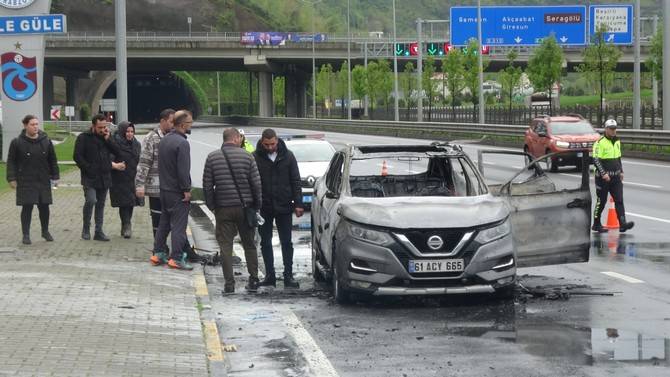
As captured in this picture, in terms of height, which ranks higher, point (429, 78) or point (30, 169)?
point (429, 78)

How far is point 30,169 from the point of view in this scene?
15.7 meters

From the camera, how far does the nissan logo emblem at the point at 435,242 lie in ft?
35.3

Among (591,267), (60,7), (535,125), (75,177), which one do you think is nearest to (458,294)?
(591,267)

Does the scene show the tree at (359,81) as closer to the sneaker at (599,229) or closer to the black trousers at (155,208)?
the sneaker at (599,229)

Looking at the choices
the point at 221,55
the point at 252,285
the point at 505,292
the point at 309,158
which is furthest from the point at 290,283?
the point at 221,55

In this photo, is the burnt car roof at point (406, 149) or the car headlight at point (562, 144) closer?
the burnt car roof at point (406, 149)

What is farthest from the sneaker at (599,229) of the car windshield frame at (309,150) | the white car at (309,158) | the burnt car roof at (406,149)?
the car windshield frame at (309,150)

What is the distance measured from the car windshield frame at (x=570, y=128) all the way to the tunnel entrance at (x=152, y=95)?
364 ft

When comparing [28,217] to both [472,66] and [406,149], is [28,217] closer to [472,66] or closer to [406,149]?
[406,149]

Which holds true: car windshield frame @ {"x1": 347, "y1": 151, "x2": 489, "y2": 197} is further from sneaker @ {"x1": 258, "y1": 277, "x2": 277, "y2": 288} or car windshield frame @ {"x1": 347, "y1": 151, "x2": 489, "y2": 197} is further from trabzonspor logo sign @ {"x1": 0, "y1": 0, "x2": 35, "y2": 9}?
trabzonspor logo sign @ {"x1": 0, "y1": 0, "x2": 35, "y2": 9}

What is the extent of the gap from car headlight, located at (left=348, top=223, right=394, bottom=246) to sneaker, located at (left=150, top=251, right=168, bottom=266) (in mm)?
3493

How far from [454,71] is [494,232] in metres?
74.6

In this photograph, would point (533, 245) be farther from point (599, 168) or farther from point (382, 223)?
point (599, 168)

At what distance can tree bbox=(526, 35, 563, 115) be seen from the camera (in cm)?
6738
